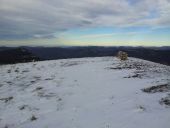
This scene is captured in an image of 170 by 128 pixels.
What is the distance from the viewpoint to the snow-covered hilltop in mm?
10297

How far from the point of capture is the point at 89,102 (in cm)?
1305

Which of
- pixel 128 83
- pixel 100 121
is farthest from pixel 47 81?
pixel 100 121

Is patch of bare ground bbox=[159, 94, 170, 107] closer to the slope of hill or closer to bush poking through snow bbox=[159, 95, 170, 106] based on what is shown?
bush poking through snow bbox=[159, 95, 170, 106]

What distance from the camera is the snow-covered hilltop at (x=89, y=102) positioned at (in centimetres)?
1030

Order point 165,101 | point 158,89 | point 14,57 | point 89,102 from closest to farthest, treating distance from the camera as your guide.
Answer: point 165,101 < point 89,102 < point 158,89 < point 14,57

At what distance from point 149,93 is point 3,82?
11950mm

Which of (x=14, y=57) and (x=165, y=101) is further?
(x=14, y=57)

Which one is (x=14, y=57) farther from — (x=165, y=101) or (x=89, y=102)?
(x=165, y=101)

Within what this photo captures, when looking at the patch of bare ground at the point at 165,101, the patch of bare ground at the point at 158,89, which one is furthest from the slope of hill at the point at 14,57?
the patch of bare ground at the point at 165,101

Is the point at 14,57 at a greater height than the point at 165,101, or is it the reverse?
the point at 165,101

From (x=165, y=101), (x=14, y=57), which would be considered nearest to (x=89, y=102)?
(x=165, y=101)

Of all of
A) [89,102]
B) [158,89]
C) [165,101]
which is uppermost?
[158,89]

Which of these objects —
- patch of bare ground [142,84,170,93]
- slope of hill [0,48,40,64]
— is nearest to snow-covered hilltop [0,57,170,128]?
patch of bare ground [142,84,170,93]

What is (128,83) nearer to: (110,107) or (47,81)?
(110,107)
